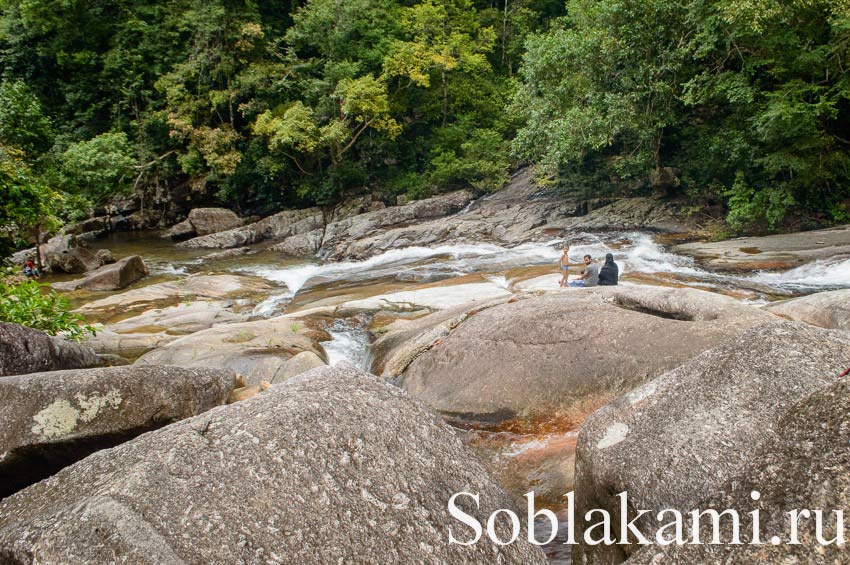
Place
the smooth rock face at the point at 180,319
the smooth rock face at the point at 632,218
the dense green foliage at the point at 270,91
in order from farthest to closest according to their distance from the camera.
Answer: the dense green foliage at the point at 270,91 < the smooth rock face at the point at 632,218 < the smooth rock face at the point at 180,319

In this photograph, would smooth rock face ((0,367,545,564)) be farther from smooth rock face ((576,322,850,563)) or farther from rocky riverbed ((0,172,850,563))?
smooth rock face ((576,322,850,563))

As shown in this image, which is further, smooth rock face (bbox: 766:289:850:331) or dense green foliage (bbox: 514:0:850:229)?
dense green foliage (bbox: 514:0:850:229)

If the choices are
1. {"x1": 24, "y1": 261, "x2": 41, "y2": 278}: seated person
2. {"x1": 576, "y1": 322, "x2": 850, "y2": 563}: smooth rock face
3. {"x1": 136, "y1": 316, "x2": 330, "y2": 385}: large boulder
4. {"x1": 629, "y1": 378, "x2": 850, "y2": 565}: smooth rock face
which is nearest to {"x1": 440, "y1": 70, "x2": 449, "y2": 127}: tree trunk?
{"x1": 24, "y1": 261, "x2": 41, "y2": 278}: seated person

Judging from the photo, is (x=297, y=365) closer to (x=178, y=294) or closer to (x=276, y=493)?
(x=276, y=493)

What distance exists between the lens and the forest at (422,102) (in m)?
18.5

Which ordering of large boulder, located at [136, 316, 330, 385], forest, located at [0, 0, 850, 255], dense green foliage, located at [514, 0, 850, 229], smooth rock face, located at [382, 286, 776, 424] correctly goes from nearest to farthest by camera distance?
smooth rock face, located at [382, 286, 776, 424] → large boulder, located at [136, 316, 330, 385] → dense green foliage, located at [514, 0, 850, 229] → forest, located at [0, 0, 850, 255]

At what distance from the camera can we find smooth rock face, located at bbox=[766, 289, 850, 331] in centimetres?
712

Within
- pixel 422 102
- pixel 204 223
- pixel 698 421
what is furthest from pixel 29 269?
pixel 422 102

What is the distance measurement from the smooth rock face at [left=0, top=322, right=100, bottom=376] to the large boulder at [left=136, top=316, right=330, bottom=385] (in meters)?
1.97

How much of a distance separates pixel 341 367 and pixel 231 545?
4.15 ft

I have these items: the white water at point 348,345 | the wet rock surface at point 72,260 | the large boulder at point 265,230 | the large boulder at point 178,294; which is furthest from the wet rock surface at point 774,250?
the wet rock surface at point 72,260

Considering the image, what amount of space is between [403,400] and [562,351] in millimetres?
4000

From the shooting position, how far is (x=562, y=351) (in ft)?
21.3

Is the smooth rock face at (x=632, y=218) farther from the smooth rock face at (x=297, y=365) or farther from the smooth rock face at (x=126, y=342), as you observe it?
the smooth rock face at (x=126, y=342)
